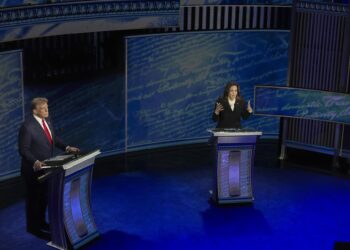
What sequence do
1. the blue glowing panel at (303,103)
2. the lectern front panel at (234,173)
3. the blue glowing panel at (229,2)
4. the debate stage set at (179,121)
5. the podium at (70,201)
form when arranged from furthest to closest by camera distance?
the blue glowing panel at (229,2)
the blue glowing panel at (303,103)
the lectern front panel at (234,173)
the debate stage set at (179,121)
the podium at (70,201)

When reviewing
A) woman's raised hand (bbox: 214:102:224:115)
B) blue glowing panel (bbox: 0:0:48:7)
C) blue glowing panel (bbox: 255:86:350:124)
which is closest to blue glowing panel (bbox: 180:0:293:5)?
blue glowing panel (bbox: 255:86:350:124)

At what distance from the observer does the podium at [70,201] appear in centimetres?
641

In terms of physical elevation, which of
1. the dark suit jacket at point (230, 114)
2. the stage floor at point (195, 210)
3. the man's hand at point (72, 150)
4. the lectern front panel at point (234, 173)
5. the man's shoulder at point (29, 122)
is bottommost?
the stage floor at point (195, 210)

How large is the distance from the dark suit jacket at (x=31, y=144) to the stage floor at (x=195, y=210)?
92 cm

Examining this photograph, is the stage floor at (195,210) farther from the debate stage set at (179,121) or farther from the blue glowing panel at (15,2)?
the blue glowing panel at (15,2)

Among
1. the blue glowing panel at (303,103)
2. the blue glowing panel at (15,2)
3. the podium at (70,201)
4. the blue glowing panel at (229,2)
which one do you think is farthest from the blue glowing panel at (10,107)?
the blue glowing panel at (303,103)

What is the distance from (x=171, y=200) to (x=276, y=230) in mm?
1517

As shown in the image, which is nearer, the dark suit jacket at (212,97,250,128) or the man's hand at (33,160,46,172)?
the man's hand at (33,160,46,172)

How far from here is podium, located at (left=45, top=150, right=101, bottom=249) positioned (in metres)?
6.41

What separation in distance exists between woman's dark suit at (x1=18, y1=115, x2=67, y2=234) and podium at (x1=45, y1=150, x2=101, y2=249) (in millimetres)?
282

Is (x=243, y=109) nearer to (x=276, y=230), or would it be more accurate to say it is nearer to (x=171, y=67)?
(x=276, y=230)

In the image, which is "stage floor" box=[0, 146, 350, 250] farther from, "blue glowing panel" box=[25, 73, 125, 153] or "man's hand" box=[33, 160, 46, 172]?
"man's hand" box=[33, 160, 46, 172]

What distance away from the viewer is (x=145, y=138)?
1001 cm

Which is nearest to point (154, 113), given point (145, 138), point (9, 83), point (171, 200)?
point (145, 138)
